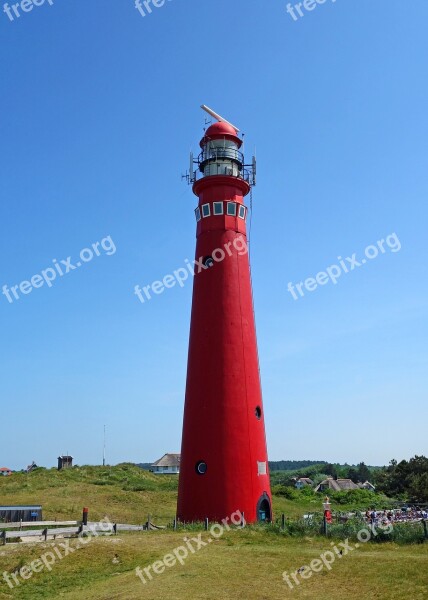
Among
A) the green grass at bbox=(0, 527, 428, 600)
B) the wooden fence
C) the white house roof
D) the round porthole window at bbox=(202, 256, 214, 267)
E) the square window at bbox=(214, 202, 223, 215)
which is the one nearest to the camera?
the green grass at bbox=(0, 527, 428, 600)

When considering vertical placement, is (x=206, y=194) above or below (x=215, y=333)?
above

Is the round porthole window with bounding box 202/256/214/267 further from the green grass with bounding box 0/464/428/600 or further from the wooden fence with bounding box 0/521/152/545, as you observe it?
Result: the wooden fence with bounding box 0/521/152/545

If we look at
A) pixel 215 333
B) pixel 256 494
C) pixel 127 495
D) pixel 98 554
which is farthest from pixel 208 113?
pixel 127 495

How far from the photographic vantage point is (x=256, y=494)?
2600 centimetres

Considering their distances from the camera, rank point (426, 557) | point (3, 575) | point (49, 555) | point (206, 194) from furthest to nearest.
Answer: point (206, 194), point (49, 555), point (3, 575), point (426, 557)

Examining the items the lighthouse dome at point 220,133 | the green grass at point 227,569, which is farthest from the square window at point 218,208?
the green grass at point 227,569

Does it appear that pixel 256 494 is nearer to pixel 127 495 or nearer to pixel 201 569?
pixel 201 569

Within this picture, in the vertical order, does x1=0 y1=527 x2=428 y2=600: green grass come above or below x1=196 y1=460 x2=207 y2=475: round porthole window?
below

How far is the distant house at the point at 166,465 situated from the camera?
347ft

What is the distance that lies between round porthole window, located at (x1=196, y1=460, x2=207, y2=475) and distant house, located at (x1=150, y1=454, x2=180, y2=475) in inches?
3228

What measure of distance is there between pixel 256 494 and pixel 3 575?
11486mm

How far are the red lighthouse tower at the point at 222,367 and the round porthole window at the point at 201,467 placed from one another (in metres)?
0.05

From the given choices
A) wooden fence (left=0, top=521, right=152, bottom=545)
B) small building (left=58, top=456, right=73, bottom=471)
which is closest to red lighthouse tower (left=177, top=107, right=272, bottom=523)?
wooden fence (left=0, top=521, right=152, bottom=545)

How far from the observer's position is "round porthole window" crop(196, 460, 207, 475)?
2580 centimetres
